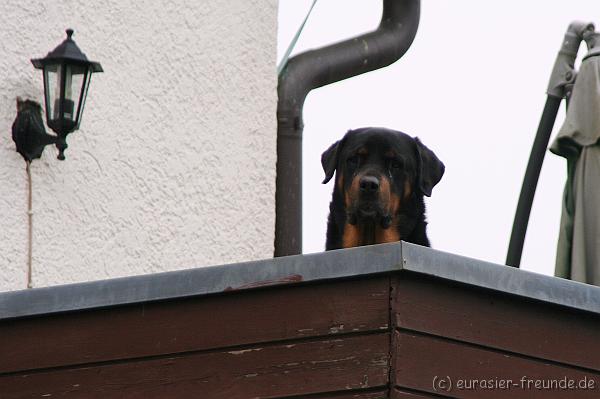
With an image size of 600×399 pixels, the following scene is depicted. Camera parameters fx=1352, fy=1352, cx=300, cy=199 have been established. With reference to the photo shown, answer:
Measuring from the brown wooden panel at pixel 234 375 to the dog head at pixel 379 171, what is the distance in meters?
2.34

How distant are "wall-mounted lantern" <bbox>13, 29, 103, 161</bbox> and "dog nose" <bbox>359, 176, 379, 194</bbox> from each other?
4.58 feet

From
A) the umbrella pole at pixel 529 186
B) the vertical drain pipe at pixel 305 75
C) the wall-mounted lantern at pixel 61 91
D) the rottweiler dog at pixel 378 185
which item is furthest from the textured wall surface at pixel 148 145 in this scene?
the umbrella pole at pixel 529 186

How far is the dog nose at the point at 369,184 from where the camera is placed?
6391 millimetres

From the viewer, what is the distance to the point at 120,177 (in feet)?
23.0

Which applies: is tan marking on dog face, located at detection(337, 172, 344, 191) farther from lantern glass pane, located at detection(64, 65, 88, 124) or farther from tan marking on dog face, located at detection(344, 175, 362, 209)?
lantern glass pane, located at detection(64, 65, 88, 124)

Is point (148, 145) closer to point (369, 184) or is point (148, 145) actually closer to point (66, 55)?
point (66, 55)

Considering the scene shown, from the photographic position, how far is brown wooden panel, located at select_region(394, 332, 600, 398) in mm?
3883

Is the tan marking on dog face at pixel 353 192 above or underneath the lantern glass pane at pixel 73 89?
underneath

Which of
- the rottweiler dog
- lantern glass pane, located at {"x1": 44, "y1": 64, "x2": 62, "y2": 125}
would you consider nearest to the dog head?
the rottweiler dog

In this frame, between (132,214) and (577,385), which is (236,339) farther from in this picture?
(132,214)

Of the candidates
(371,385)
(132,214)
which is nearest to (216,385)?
(371,385)

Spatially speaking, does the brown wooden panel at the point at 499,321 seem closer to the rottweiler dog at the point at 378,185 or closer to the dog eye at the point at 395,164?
the rottweiler dog at the point at 378,185

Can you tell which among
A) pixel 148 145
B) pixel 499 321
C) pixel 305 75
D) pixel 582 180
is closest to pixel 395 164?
pixel 582 180

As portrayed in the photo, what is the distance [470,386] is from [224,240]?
11.9 ft
